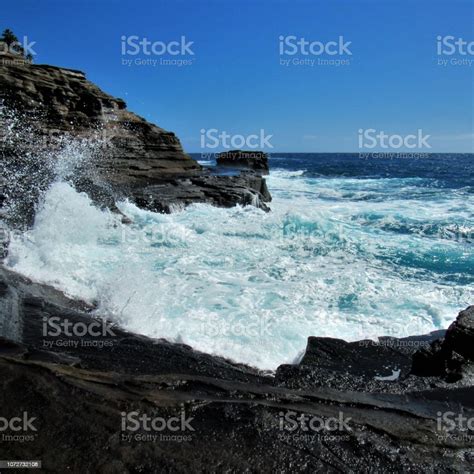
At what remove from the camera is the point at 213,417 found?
2.88m

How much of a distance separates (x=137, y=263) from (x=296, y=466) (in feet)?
21.8

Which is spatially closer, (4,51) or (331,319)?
(331,319)

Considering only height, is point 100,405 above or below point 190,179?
below

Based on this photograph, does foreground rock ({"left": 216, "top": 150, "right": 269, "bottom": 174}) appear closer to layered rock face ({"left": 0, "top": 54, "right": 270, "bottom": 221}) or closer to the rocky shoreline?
layered rock face ({"left": 0, "top": 54, "right": 270, "bottom": 221})

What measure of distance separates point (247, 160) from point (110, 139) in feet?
82.3

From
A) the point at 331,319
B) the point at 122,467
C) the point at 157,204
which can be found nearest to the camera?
the point at 122,467

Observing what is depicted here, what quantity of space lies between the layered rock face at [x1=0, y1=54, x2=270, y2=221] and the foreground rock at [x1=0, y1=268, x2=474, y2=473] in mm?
11311

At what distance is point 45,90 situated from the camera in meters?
21.2

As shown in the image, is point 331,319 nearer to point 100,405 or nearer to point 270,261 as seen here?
point 270,261

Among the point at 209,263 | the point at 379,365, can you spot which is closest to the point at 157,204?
the point at 209,263

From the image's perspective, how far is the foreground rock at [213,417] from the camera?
8.16 feet

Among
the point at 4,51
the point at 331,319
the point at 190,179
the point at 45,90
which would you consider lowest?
the point at 331,319

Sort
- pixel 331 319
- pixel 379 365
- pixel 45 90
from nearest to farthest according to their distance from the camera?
pixel 379 365 → pixel 331 319 → pixel 45 90

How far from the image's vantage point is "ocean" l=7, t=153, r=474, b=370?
5.81 meters
